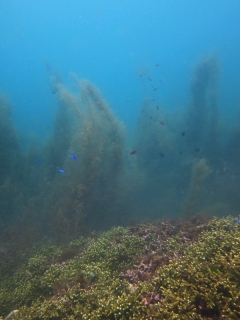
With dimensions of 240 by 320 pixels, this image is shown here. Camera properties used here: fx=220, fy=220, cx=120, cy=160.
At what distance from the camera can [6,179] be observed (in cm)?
1623

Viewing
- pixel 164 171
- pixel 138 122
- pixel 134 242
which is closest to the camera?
pixel 134 242

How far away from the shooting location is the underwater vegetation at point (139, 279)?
397 cm

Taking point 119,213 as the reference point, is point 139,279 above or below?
below

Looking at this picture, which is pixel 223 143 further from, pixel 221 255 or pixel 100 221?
pixel 221 255

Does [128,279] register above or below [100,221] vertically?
below

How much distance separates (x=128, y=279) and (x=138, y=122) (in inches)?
693

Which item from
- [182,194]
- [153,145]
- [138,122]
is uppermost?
[138,122]

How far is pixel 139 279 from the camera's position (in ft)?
18.6

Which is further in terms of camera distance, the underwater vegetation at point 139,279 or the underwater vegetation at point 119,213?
the underwater vegetation at point 119,213

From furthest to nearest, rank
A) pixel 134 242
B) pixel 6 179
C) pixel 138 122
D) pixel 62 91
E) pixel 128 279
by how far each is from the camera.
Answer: pixel 138 122
pixel 62 91
pixel 6 179
pixel 134 242
pixel 128 279

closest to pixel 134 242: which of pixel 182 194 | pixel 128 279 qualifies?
pixel 128 279

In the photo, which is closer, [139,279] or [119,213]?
[139,279]

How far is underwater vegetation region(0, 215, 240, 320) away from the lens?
13.0 feet

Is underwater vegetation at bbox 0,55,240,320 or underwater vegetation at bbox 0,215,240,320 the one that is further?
underwater vegetation at bbox 0,55,240,320
